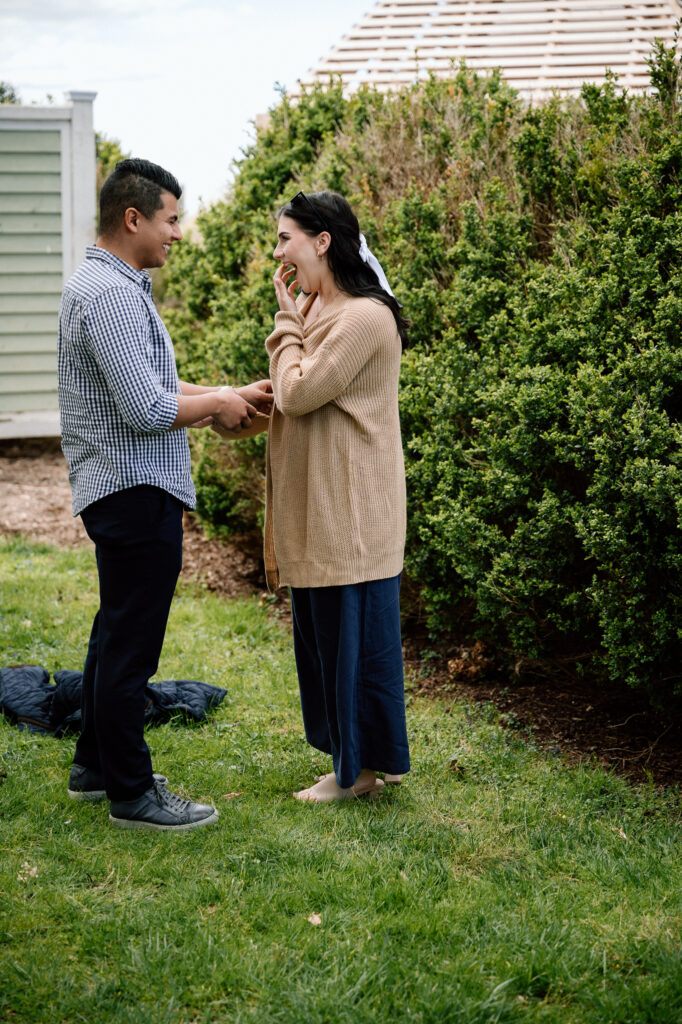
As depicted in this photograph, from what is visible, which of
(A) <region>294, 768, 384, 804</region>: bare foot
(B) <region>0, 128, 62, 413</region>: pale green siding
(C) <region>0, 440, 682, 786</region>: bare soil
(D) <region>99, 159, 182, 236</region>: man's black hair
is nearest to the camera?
(D) <region>99, 159, 182, 236</region>: man's black hair

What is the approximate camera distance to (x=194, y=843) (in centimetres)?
353

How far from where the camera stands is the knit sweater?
11.3 ft

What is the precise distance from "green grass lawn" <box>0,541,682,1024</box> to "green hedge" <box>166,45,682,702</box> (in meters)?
0.71

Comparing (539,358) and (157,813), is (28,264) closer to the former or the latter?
(539,358)

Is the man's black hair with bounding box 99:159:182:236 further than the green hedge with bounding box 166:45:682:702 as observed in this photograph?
No

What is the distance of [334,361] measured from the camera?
3.42m

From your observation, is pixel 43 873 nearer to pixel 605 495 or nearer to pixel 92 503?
pixel 92 503

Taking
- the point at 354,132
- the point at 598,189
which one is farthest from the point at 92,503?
the point at 354,132

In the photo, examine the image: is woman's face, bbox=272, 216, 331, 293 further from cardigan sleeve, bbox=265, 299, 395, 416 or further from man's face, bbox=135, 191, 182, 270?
man's face, bbox=135, 191, 182, 270

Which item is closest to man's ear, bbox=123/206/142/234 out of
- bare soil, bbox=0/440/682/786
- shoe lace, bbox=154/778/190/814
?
shoe lace, bbox=154/778/190/814

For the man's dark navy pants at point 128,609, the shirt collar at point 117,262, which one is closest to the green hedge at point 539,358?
the man's dark navy pants at point 128,609

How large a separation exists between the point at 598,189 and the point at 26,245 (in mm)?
8223

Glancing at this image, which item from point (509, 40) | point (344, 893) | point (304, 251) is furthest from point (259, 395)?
point (509, 40)

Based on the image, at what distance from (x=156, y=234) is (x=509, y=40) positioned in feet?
21.9
